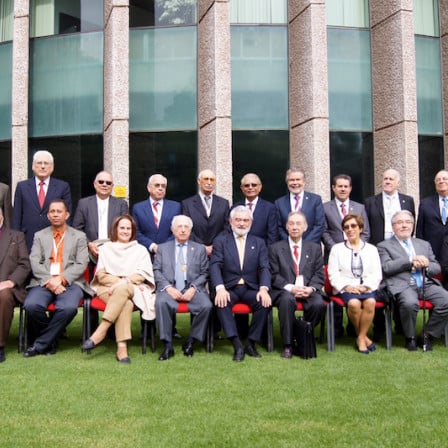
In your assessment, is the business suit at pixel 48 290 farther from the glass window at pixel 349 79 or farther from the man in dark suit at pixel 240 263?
the glass window at pixel 349 79

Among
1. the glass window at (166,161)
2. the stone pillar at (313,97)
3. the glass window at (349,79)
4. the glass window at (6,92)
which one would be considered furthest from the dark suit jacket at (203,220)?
the glass window at (6,92)

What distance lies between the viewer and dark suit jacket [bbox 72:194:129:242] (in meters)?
7.61

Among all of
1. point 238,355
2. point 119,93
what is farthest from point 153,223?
point 119,93

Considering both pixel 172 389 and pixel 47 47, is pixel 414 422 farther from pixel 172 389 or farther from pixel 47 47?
pixel 47 47

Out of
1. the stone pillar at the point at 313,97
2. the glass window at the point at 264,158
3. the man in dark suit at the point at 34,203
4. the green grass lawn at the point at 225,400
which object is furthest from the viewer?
the glass window at the point at 264,158

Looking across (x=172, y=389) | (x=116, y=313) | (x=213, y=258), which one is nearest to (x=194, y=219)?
(x=213, y=258)

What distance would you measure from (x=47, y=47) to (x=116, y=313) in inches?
372

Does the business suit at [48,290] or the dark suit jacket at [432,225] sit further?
the dark suit jacket at [432,225]

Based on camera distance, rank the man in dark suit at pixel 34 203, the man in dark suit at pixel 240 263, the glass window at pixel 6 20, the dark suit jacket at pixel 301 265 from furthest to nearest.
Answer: the glass window at pixel 6 20, the man in dark suit at pixel 34 203, the dark suit jacket at pixel 301 265, the man in dark suit at pixel 240 263

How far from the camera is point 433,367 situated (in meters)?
5.95

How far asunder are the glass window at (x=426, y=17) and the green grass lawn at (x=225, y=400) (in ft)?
30.9

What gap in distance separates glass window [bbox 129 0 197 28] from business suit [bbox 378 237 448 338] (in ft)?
27.1

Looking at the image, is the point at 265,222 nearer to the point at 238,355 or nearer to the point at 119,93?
the point at 238,355

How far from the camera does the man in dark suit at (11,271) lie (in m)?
6.64
